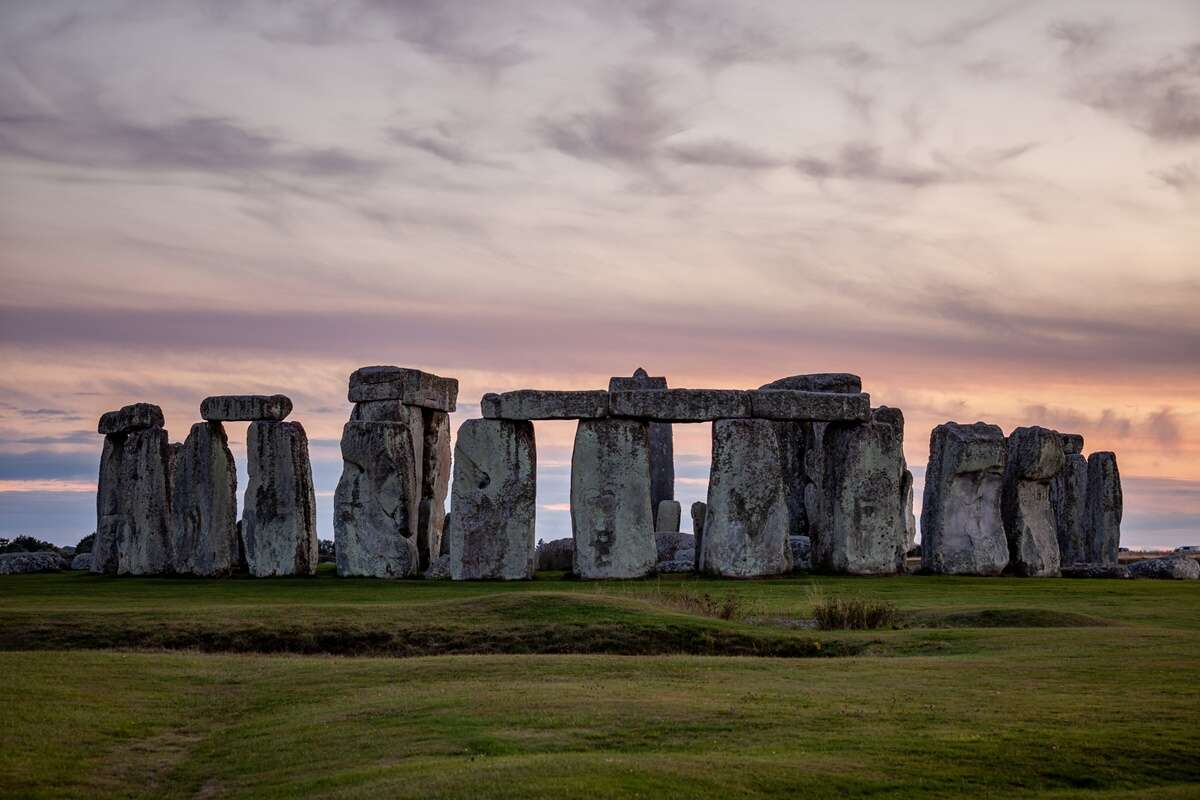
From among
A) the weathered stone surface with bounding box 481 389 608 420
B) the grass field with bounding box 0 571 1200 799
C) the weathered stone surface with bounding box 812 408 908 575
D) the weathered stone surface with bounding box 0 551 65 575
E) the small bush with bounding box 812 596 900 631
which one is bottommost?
the grass field with bounding box 0 571 1200 799

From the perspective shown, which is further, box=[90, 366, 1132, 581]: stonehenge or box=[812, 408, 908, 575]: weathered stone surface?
box=[812, 408, 908, 575]: weathered stone surface

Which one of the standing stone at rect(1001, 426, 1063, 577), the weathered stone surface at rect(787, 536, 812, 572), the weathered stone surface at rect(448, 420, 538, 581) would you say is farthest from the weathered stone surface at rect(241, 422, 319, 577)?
the standing stone at rect(1001, 426, 1063, 577)

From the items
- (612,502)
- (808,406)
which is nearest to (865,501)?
→ (808,406)

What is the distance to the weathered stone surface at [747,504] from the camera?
30.8m

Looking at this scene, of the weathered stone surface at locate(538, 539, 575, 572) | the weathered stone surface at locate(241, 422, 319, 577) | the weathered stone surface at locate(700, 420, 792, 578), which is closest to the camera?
the weathered stone surface at locate(700, 420, 792, 578)

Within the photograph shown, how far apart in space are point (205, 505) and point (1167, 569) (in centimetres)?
2254

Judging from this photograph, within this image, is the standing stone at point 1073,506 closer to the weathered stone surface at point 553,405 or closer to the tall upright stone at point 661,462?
the tall upright stone at point 661,462

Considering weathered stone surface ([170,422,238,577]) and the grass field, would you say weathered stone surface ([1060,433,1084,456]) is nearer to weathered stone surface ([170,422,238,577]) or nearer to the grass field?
the grass field

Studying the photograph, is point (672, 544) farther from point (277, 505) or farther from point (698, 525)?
point (277, 505)

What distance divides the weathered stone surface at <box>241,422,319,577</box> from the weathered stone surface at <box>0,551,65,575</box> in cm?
899

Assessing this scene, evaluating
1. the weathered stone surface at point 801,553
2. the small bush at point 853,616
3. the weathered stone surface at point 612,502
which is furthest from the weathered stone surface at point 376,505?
the small bush at point 853,616

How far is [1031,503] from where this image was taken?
34.0m

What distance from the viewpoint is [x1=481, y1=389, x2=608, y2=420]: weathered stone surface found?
1227 inches

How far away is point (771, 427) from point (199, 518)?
1322cm
